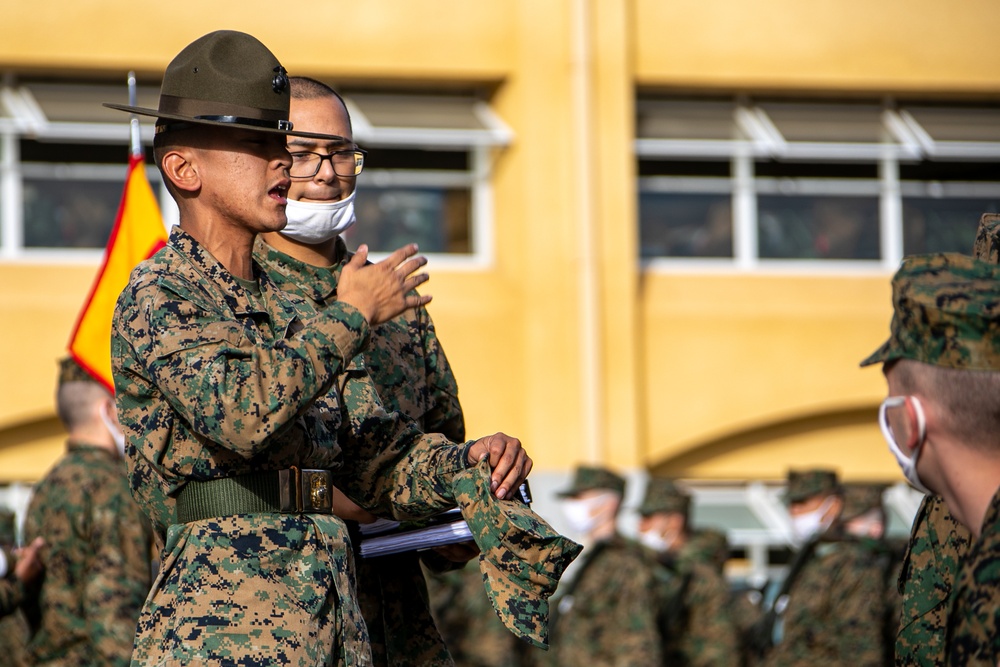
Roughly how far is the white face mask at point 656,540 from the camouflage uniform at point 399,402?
8.91 metres

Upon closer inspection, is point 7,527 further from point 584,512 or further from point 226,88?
point 226,88

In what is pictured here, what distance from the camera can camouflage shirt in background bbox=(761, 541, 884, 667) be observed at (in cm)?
1088

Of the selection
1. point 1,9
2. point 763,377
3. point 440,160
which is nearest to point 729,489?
point 763,377

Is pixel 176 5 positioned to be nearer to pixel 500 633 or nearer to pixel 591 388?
pixel 591 388

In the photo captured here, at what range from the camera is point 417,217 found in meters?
16.7

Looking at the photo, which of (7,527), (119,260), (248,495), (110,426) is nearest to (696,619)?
(7,527)

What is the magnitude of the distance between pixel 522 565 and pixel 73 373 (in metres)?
4.50

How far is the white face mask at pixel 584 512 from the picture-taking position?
495 inches

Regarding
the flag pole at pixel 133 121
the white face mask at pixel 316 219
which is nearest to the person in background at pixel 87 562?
the flag pole at pixel 133 121

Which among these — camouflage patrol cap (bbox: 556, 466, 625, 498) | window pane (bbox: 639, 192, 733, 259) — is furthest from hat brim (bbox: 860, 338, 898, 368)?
window pane (bbox: 639, 192, 733, 259)

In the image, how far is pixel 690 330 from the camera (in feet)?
54.1

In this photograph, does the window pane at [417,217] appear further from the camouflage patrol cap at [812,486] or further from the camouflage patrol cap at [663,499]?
the camouflage patrol cap at [812,486]

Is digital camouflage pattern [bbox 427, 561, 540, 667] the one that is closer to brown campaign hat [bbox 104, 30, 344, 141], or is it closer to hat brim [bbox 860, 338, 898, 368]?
brown campaign hat [bbox 104, 30, 344, 141]

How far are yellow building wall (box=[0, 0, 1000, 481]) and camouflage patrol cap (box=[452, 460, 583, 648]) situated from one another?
11.9 meters
